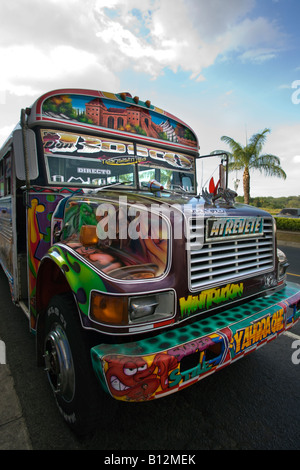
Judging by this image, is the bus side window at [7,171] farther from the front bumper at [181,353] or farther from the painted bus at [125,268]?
the front bumper at [181,353]

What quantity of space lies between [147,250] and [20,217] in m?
2.22

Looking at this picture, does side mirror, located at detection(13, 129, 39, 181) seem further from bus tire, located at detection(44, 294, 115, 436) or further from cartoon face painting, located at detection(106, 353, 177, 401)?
cartoon face painting, located at detection(106, 353, 177, 401)

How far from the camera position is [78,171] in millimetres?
2963

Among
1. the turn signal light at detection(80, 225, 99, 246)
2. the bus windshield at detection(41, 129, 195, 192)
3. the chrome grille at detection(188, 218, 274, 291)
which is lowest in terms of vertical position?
the chrome grille at detection(188, 218, 274, 291)

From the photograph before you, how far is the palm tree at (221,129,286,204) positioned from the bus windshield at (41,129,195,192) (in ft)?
53.6

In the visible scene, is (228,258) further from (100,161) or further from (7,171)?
(7,171)

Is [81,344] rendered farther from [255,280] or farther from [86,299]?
[255,280]

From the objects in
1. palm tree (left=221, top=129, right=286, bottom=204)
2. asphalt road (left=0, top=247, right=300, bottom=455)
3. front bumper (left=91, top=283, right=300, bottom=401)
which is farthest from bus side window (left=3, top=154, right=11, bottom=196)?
palm tree (left=221, top=129, right=286, bottom=204)

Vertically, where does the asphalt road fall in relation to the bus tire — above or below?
below

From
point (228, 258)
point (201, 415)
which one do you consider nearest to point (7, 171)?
point (228, 258)

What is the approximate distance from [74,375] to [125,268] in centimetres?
78

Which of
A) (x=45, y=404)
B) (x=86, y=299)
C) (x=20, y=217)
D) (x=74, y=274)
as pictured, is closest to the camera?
(x=86, y=299)

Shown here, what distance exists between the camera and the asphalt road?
1885 mm
